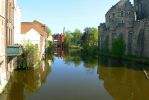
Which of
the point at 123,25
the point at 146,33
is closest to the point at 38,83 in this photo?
the point at 146,33

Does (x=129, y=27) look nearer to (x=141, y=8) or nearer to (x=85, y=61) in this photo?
(x=85, y=61)

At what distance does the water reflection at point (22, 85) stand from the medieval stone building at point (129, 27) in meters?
25.9

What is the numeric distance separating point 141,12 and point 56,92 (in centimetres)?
5123

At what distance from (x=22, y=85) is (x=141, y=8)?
50.1 m

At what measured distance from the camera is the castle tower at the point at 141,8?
2563 inches

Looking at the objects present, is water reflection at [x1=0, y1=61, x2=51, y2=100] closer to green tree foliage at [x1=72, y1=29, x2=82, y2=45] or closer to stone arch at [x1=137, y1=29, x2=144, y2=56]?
stone arch at [x1=137, y1=29, x2=144, y2=56]

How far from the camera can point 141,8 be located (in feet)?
225

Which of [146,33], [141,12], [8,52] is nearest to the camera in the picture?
[8,52]

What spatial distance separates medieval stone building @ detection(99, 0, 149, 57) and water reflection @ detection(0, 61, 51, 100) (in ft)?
84.8

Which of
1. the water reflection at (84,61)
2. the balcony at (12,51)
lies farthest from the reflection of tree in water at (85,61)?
the balcony at (12,51)

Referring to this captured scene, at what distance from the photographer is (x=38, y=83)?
2620 cm

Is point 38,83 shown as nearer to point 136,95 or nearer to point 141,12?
point 136,95

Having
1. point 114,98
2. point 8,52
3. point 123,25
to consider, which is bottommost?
point 114,98

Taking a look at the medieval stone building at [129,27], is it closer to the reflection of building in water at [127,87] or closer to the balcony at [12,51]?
the reflection of building in water at [127,87]
